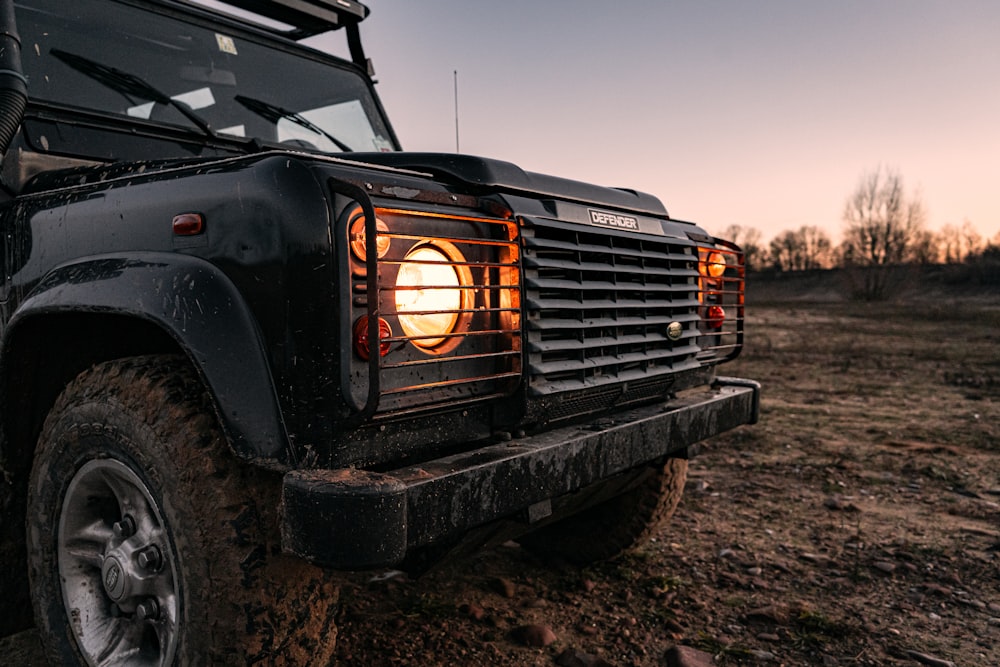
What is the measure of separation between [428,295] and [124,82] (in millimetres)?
1769

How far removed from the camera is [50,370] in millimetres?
2297

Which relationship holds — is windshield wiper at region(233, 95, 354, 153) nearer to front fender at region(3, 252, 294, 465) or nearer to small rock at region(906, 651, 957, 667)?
front fender at region(3, 252, 294, 465)

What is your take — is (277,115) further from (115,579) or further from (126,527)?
(115,579)

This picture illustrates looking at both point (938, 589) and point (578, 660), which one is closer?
point (578, 660)

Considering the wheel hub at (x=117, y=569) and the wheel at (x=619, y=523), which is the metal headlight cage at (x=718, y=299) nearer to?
the wheel at (x=619, y=523)

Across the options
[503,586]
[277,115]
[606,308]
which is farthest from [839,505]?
[277,115]

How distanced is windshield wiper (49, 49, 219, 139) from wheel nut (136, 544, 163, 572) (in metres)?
1.64

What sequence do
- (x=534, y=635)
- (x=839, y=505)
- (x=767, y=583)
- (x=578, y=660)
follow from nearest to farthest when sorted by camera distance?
(x=578, y=660) < (x=534, y=635) < (x=767, y=583) < (x=839, y=505)

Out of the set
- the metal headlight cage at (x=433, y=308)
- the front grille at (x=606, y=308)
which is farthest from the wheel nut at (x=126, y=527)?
the front grille at (x=606, y=308)

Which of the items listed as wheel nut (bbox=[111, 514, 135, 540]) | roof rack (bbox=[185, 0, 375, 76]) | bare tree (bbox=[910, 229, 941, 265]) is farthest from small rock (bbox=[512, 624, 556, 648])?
bare tree (bbox=[910, 229, 941, 265])

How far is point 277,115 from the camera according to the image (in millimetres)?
3365

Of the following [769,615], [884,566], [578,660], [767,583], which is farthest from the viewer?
[884,566]

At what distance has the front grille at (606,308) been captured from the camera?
211 centimetres

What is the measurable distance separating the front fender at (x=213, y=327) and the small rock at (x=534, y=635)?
1570mm
